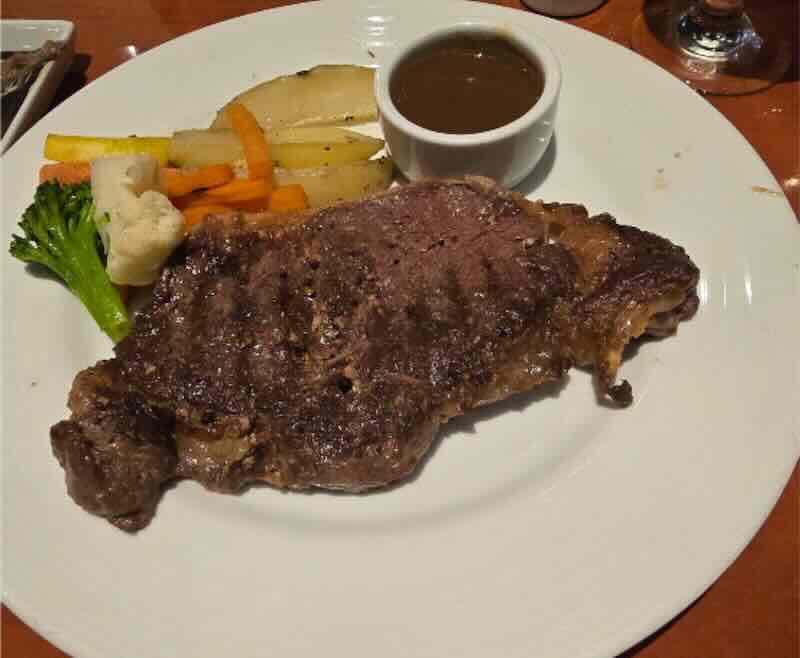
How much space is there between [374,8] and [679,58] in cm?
178

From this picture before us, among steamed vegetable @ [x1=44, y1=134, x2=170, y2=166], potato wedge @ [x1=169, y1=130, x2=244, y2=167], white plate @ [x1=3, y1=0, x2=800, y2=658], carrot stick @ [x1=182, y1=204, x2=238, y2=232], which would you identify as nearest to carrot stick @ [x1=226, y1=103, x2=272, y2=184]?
potato wedge @ [x1=169, y1=130, x2=244, y2=167]

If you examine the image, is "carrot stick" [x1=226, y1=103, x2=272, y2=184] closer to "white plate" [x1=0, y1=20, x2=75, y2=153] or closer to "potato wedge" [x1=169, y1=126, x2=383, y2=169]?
"potato wedge" [x1=169, y1=126, x2=383, y2=169]

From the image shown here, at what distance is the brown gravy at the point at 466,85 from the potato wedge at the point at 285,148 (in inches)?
14.3

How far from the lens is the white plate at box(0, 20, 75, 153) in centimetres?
368

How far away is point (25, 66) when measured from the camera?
3.88m

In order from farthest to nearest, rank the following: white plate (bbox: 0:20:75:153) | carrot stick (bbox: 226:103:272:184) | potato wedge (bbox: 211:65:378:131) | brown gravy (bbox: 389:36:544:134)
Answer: white plate (bbox: 0:20:75:153) → potato wedge (bbox: 211:65:378:131) → carrot stick (bbox: 226:103:272:184) → brown gravy (bbox: 389:36:544:134)

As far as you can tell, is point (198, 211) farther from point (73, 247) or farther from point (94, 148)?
point (94, 148)

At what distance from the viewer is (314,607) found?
2174 mm

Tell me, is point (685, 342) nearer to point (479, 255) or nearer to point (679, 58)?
point (479, 255)

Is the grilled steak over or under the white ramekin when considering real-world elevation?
under

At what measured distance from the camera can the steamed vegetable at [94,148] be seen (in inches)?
127

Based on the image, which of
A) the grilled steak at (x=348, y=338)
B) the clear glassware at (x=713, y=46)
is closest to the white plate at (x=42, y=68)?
the grilled steak at (x=348, y=338)

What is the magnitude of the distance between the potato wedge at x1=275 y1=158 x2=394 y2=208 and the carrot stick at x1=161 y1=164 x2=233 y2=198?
0.25 metres

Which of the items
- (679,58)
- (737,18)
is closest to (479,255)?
(679,58)
